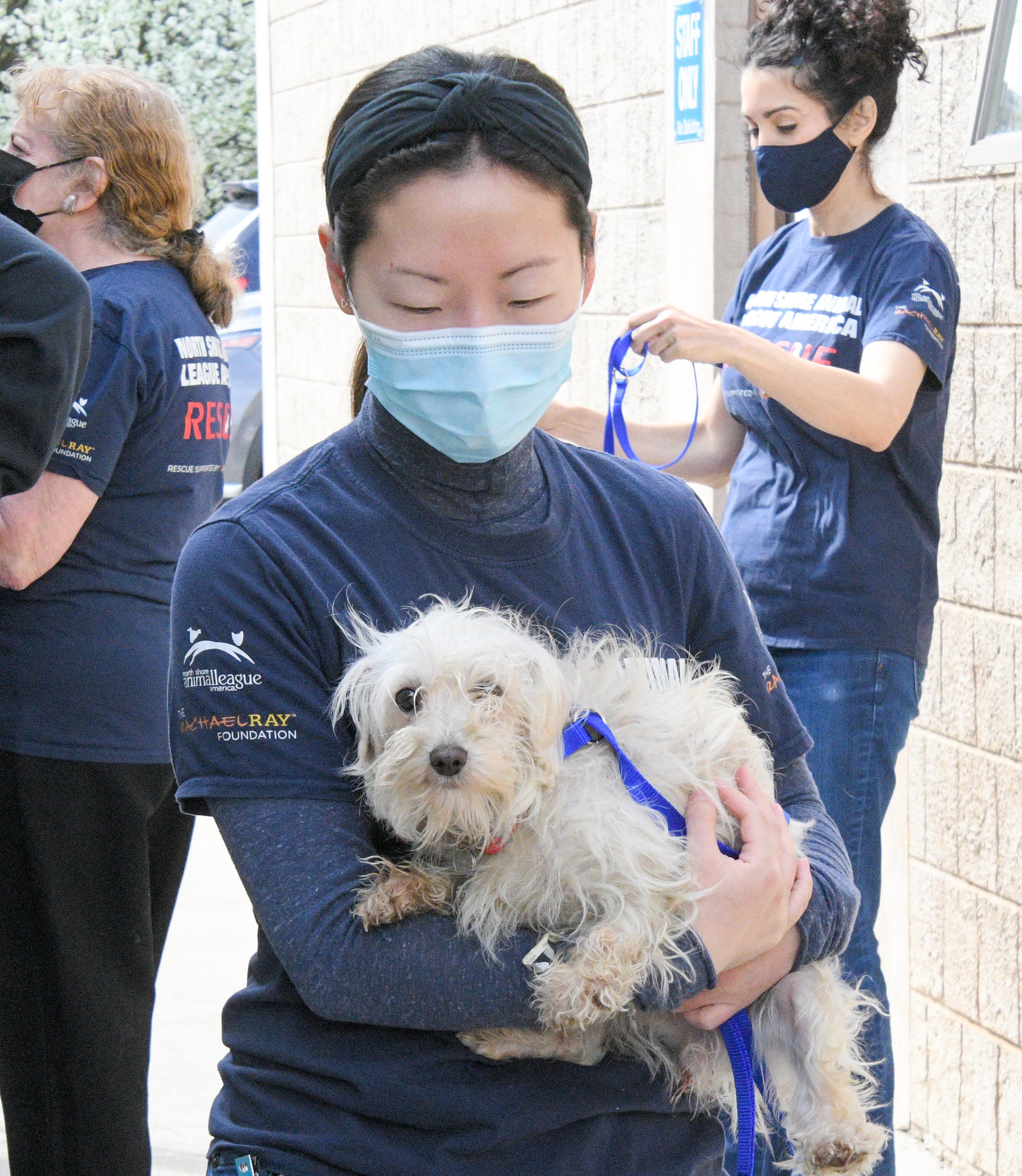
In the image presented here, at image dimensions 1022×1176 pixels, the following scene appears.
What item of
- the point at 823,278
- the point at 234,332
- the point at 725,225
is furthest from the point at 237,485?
the point at 823,278

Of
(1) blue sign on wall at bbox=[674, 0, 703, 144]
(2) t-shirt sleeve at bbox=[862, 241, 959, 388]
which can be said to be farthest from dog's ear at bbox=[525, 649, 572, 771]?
(1) blue sign on wall at bbox=[674, 0, 703, 144]

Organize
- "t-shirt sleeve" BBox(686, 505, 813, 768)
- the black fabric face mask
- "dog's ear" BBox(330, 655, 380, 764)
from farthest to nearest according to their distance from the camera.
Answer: the black fabric face mask
"t-shirt sleeve" BBox(686, 505, 813, 768)
"dog's ear" BBox(330, 655, 380, 764)

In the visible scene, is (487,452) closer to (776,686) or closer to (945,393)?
(776,686)

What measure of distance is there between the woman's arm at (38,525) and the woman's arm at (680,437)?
127cm

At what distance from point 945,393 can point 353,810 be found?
7.65 ft

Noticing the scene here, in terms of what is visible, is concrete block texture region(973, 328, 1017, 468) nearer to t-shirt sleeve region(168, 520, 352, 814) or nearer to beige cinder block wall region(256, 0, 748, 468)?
beige cinder block wall region(256, 0, 748, 468)

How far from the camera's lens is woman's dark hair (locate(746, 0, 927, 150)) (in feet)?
11.0

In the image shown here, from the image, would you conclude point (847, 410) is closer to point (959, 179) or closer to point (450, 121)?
point (959, 179)

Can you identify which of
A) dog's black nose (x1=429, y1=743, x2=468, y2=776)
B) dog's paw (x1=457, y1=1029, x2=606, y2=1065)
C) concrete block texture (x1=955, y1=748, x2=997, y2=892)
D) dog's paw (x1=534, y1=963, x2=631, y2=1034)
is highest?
dog's black nose (x1=429, y1=743, x2=468, y2=776)

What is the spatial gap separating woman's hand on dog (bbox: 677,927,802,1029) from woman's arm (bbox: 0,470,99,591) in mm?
2007

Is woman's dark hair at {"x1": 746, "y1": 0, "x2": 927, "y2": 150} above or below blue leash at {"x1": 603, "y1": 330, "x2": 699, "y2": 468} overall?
above

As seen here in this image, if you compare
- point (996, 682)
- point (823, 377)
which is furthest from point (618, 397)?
point (996, 682)

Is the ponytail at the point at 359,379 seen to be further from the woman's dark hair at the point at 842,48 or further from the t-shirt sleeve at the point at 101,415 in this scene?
the woman's dark hair at the point at 842,48

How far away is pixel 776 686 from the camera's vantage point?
6.06ft
